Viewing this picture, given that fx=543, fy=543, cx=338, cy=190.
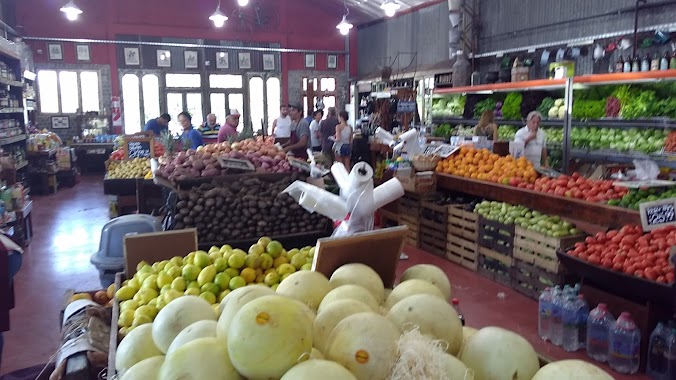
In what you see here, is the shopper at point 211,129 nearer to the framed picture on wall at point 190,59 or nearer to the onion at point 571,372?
the framed picture on wall at point 190,59

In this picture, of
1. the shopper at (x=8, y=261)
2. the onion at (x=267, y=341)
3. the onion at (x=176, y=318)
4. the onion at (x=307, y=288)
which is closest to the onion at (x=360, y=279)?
the onion at (x=307, y=288)

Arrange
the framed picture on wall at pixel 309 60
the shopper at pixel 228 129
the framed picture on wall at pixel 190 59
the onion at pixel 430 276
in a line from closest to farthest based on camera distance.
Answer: the onion at pixel 430 276 → the shopper at pixel 228 129 → the framed picture on wall at pixel 190 59 → the framed picture on wall at pixel 309 60

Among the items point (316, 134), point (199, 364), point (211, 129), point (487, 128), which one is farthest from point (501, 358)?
point (211, 129)

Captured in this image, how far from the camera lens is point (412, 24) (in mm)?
15188

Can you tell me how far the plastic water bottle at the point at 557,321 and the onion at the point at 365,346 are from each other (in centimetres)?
296

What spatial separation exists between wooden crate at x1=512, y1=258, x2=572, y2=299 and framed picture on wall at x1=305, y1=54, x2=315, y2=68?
45.4 feet

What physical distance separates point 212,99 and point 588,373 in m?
16.5

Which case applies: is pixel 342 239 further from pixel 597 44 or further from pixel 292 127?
pixel 292 127

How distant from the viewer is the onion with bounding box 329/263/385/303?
1852mm

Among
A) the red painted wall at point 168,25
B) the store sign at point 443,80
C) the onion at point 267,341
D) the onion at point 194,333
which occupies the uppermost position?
the red painted wall at point 168,25

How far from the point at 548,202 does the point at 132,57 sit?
551 inches

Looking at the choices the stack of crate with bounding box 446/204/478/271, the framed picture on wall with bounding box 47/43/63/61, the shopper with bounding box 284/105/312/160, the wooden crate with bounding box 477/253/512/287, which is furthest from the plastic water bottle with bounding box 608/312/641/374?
the framed picture on wall with bounding box 47/43/63/61

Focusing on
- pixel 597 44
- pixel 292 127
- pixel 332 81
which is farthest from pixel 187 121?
pixel 332 81

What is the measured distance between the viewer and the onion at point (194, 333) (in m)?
1.43
